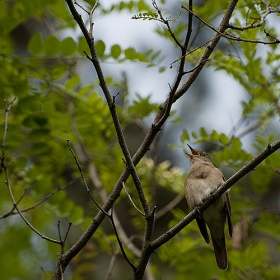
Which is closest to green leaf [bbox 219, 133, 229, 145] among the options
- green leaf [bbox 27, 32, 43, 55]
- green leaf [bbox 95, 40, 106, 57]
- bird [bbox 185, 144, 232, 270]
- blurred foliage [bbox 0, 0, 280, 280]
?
blurred foliage [bbox 0, 0, 280, 280]

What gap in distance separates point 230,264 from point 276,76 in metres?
2.02

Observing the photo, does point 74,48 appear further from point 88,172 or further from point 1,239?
point 1,239

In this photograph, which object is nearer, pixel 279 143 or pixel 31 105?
pixel 279 143

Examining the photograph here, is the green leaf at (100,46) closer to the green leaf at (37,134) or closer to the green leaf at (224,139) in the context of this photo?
the green leaf at (37,134)

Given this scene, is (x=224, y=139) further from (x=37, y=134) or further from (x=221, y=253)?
(x=37, y=134)

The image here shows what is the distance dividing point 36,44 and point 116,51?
754mm

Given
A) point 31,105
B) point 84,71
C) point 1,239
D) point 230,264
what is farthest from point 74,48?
point 84,71

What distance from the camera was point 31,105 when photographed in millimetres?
4883

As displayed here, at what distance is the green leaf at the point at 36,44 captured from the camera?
4.87 m

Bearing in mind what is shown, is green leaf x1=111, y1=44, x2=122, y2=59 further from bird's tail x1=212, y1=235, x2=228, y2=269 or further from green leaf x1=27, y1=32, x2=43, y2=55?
bird's tail x1=212, y1=235, x2=228, y2=269

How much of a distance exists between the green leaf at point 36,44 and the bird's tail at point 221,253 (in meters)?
2.65

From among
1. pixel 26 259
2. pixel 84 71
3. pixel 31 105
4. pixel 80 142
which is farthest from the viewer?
pixel 84 71

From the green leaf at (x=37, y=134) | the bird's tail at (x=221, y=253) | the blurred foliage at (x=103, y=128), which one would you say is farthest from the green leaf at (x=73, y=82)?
the bird's tail at (x=221, y=253)

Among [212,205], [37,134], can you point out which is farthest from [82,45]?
[212,205]
